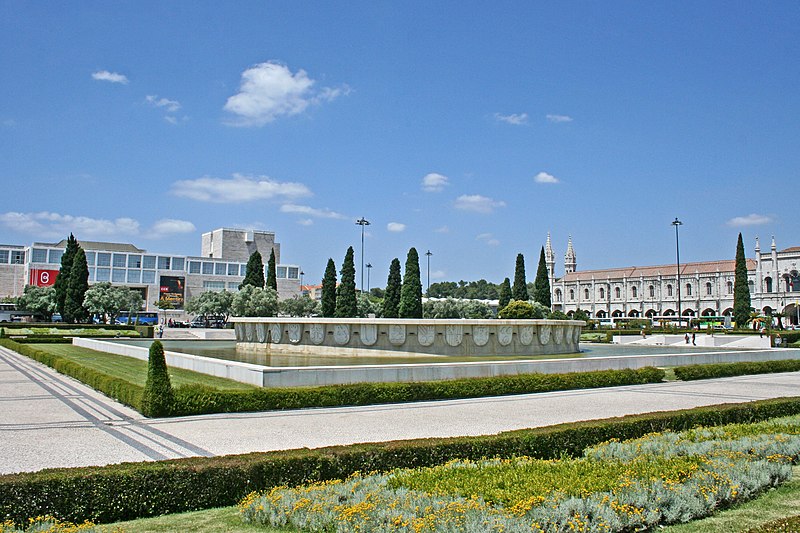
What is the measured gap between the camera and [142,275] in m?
94.8

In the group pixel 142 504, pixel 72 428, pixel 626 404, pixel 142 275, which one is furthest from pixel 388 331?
pixel 142 275

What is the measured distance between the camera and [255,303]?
61406mm

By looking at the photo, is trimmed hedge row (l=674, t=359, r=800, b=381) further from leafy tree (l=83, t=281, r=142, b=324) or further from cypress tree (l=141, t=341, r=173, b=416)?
leafy tree (l=83, t=281, r=142, b=324)

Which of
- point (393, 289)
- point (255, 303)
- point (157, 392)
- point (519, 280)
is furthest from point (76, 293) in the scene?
point (157, 392)

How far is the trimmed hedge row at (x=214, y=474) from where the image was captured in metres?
5.97

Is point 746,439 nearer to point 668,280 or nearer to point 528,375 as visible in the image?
point 528,375

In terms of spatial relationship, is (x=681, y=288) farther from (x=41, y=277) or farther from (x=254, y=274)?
(x=41, y=277)

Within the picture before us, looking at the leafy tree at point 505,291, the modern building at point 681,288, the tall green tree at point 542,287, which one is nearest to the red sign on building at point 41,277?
the leafy tree at point 505,291

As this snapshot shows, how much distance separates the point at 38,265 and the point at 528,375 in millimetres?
88480

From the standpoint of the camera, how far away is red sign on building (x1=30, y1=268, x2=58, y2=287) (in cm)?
8631

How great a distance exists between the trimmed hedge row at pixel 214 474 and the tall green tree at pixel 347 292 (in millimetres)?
51598

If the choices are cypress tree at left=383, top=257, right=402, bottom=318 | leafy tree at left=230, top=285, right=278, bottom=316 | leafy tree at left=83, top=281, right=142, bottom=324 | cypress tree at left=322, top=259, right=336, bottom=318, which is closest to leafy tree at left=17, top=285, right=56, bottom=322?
leafy tree at left=83, top=281, right=142, bottom=324

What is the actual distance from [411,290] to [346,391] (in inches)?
1812

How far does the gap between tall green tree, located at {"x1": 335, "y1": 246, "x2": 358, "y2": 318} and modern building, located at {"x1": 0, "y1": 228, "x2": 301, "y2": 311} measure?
3882 centimetres
